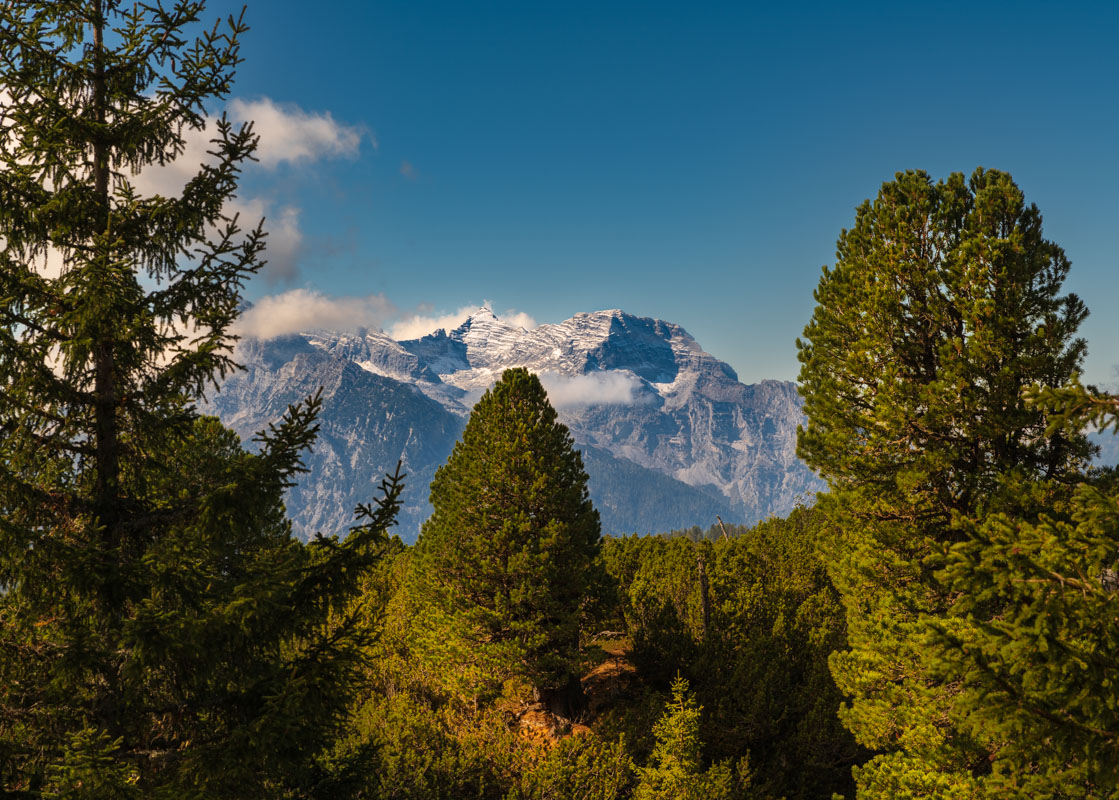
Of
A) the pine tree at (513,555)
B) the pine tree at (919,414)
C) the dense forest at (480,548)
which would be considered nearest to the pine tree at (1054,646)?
the dense forest at (480,548)

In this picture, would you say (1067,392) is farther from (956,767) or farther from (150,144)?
(150,144)

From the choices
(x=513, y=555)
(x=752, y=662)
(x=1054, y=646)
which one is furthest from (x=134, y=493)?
(x=752, y=662)

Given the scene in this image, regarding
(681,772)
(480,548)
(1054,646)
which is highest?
(1054,646)

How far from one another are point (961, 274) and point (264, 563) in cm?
1297

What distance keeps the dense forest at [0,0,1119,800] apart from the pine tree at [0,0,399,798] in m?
0.04

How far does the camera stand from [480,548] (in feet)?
66.4

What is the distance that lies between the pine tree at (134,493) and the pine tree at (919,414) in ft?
33.6

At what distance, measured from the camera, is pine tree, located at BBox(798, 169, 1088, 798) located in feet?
36.7

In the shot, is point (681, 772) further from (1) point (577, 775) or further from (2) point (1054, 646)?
(2) point (1054, 646)

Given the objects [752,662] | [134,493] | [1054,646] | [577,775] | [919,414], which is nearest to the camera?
[1054,646]

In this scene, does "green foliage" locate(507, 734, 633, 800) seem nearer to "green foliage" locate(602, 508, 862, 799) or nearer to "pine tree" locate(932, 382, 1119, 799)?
"green foliage" locate(602, 508, 862, 799)

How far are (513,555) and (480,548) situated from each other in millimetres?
1342

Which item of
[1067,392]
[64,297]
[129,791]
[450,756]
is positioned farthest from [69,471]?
[450,756]

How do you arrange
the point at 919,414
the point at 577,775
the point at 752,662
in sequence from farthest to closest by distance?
1. the point at 752,662
2. the point at 577,775
3. the point at 919,414
